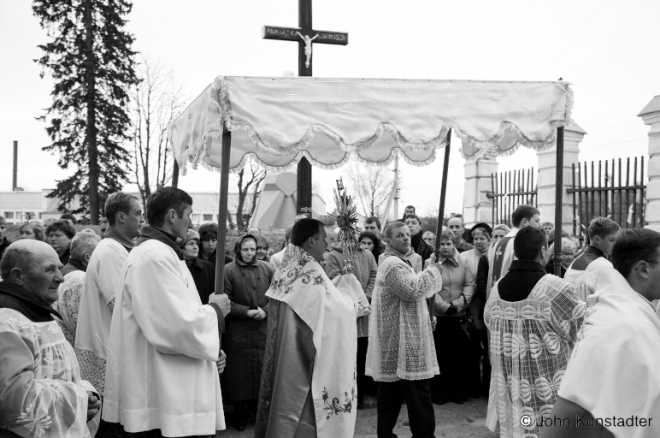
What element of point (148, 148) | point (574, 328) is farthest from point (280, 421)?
point (148, 148)

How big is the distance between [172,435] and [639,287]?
2437 mm

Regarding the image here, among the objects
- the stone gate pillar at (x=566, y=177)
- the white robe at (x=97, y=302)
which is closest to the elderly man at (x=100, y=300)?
the white robe at (x=97, y=302)

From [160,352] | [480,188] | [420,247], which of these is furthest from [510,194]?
[160,352]

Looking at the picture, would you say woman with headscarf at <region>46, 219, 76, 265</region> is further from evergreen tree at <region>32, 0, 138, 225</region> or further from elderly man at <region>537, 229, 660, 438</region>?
evergreen tree at <region>32, 0, 138, 225</region>

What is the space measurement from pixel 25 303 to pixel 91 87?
20.0 meters

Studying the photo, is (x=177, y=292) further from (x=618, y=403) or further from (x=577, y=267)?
(x=577, y=267)

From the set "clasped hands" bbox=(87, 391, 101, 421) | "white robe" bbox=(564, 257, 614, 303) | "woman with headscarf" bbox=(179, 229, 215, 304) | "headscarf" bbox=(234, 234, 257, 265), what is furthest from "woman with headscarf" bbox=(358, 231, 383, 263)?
"clasped hands" bbox=(87, 391, 101, 421)

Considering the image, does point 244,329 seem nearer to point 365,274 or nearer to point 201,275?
point 201,275

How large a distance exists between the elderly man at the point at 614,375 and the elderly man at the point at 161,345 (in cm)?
192

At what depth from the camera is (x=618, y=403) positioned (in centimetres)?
215

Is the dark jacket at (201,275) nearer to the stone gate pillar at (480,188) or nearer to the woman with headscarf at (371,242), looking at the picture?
the woman with headscarf at (371,242)

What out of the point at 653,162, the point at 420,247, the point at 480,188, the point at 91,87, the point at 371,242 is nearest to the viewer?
the point at 371,242

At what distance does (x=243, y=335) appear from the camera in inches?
247

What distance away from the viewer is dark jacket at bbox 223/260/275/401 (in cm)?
623
